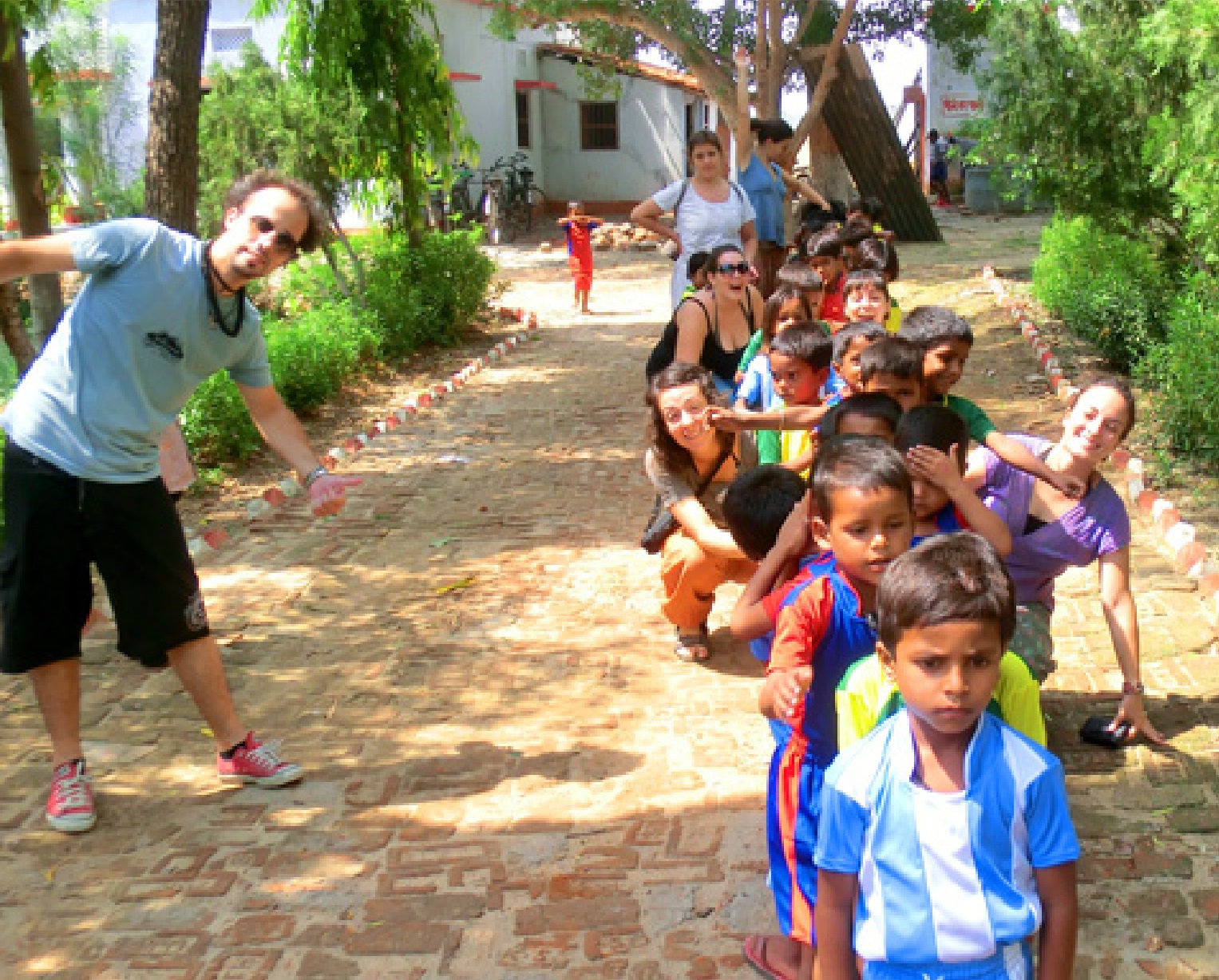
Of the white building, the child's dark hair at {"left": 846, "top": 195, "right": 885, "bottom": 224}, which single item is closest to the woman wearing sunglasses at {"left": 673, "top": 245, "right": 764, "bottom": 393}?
the child's dark hair at {"left": 846, "top": 195, "right": 885, "bottom": 224}

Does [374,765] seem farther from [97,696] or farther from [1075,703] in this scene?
[1075,703]

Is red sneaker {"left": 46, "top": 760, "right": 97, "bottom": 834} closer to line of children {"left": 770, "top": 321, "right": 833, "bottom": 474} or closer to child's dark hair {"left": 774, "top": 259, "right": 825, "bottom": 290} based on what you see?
line of children {"left": 770, "top": 321, "right": 833, "bottom": 474}

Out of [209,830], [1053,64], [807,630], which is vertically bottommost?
[209,830]

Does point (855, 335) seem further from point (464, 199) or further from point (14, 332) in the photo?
point (464, 199)

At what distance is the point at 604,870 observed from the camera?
364 cm

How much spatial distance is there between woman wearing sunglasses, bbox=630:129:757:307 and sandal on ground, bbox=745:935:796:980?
4716mm

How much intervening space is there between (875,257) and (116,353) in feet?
16.8

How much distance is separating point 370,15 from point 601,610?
28.0ft

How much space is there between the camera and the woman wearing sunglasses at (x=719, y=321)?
19.8 ft

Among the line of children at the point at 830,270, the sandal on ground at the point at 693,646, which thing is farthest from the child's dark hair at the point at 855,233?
the sandal on ground at the point at 693,646

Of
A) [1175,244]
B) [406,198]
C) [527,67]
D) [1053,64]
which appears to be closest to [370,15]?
[406,198]

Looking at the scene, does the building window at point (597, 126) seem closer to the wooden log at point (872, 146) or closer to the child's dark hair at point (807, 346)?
the wooden log at point (872, 146)

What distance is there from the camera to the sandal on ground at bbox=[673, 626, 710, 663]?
201 inches

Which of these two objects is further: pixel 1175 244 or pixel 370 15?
pixel 370 15
